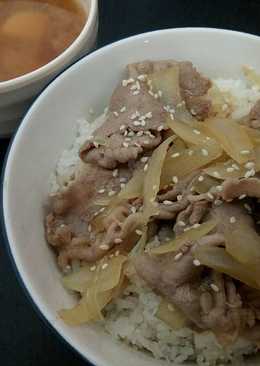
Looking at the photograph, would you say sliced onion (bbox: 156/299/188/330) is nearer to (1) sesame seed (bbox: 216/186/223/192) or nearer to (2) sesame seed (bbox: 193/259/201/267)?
(2) sesame seed (bbox: 193/259/201/267)

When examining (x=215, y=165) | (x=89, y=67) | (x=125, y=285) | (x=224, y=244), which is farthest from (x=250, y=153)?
(x=89, y=67)

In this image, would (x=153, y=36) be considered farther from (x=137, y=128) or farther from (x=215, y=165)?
(x=215, y=165)

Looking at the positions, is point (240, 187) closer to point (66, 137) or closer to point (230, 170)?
point (230, 170)

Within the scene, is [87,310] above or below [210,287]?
below

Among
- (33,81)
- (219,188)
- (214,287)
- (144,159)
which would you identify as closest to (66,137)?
(33,81)

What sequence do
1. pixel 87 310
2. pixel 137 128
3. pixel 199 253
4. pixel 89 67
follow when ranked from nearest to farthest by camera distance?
pixel 199 253 < pixel 87 310 < pixel 137 128 < pixel 89 67
